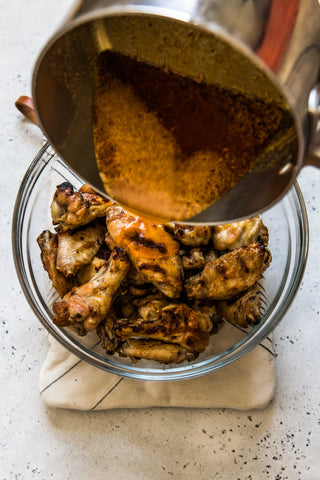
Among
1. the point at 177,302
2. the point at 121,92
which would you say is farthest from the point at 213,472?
the point at 121,92

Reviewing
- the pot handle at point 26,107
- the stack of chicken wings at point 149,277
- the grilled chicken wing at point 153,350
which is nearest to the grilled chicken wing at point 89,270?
the stack of chicken wings at point 149,277

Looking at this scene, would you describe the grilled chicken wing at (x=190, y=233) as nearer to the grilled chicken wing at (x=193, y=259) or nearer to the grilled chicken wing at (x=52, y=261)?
the grilled chicken wing at (x=193, y=259)

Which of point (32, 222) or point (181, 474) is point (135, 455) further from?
point (32, 222)

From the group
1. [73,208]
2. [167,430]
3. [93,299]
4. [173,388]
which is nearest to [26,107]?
[73,208]

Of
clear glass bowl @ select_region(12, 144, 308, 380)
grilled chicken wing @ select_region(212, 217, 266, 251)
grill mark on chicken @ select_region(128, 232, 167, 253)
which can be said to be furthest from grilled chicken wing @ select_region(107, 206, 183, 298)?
clear glass bowl @ select_region(12, 144, 308, 380)

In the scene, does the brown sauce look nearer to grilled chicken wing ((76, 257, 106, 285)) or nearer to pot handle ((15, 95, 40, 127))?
grilled chicken wing ((76, 257, 106, 285))

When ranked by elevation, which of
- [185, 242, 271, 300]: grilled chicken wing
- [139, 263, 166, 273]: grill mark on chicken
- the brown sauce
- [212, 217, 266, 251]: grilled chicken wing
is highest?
the brown sauce

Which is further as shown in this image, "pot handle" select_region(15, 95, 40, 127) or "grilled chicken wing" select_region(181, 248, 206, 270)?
"pot handle" select_region(15, 95, 40, 127)
